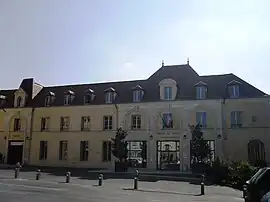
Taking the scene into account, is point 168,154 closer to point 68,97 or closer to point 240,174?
point 240,174

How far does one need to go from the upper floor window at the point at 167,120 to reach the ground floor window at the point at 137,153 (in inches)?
116

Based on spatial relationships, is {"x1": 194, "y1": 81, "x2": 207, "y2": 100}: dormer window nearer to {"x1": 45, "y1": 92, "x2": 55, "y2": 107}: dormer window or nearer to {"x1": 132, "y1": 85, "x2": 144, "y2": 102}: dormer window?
{"x1": 132, "y1": 85, "x2": 144, "y2": 102}: dormer window

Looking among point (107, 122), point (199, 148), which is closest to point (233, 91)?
point (199, 148)

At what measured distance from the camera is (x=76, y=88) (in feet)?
146

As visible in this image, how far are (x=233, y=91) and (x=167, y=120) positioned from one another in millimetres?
7550

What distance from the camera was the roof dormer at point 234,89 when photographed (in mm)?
34844

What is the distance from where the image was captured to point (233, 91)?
3509 cm

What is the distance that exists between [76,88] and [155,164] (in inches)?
613

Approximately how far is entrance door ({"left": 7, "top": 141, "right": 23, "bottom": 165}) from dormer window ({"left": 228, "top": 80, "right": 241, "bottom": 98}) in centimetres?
2602

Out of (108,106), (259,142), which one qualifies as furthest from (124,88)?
(259,142)

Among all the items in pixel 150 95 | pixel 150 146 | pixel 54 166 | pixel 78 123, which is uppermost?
pixel 150 95

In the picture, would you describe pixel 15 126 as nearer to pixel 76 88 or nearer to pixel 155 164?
pixel 76 88

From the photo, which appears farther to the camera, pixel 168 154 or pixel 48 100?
pixel 48 100

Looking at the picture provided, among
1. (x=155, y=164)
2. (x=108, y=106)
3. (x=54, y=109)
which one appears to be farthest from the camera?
(x=54, y=109)
